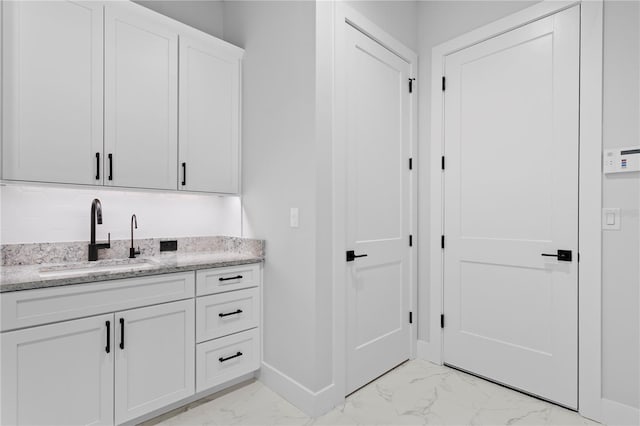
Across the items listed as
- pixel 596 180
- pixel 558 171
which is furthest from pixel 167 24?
pixel 596 180

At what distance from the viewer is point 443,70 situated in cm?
261

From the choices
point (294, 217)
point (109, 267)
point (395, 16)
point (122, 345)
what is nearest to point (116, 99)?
point (109, 267)

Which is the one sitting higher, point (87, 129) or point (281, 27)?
point (281, 27)

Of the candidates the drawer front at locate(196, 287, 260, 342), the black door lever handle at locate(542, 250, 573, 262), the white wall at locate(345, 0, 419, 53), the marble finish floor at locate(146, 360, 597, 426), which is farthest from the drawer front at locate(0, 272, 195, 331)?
the black door lever handle at locate(542, 250, 573, 262)

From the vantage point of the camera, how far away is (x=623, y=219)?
6.06 feet

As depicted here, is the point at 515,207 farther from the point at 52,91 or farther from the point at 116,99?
the point at 52,91

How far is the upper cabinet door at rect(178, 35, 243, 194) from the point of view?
7.63 ft

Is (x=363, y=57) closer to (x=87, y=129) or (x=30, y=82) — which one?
(x=87, y=129)

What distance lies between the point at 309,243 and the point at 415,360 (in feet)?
4.80

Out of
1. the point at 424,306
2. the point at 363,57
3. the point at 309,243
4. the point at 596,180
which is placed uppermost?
the point at 363,57

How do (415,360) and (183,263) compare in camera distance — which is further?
(415,360)

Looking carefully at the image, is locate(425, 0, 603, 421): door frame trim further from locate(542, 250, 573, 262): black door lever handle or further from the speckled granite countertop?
the speckled granite countertop

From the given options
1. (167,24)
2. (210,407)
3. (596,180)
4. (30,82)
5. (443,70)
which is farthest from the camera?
(443,70)

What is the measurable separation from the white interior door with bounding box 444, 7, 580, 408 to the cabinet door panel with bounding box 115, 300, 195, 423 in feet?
6.12
